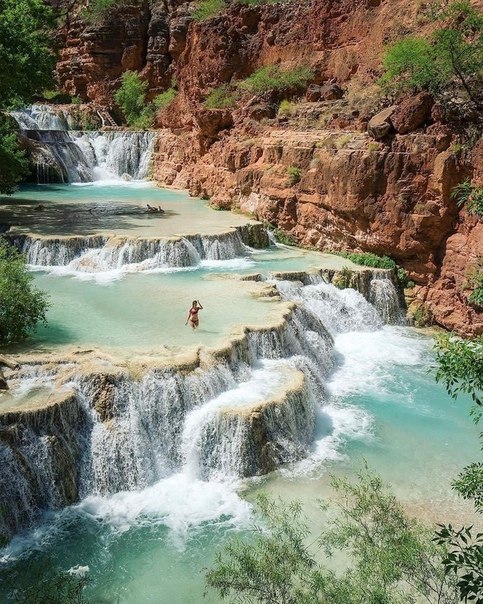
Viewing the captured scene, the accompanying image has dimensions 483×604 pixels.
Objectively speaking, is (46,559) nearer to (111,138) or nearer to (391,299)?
(391,299)

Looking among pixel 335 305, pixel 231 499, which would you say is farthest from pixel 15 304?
pixel 335 305

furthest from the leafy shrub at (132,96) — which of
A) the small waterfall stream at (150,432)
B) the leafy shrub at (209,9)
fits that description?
the small waterfall stream at (150,432)

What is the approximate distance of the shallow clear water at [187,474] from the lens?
25.8ft

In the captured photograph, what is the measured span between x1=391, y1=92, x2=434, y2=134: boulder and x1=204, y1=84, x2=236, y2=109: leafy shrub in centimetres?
1101

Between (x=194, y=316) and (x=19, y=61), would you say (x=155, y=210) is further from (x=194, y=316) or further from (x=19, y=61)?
(x=194, y=316)

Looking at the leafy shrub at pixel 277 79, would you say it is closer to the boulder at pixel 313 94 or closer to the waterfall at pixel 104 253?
the boulder at pixel 313 94

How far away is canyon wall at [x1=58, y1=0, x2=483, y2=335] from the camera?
16.6m

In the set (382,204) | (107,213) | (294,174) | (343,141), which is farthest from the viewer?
(107,213)

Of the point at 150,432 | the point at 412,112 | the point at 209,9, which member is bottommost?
the point at 150,432

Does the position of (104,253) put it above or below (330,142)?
below

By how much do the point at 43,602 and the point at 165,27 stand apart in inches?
1493

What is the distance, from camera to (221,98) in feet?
91.9

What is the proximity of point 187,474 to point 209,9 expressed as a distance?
1110 inches

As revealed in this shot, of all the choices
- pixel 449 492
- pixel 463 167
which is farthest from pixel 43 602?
pixel 463 167
